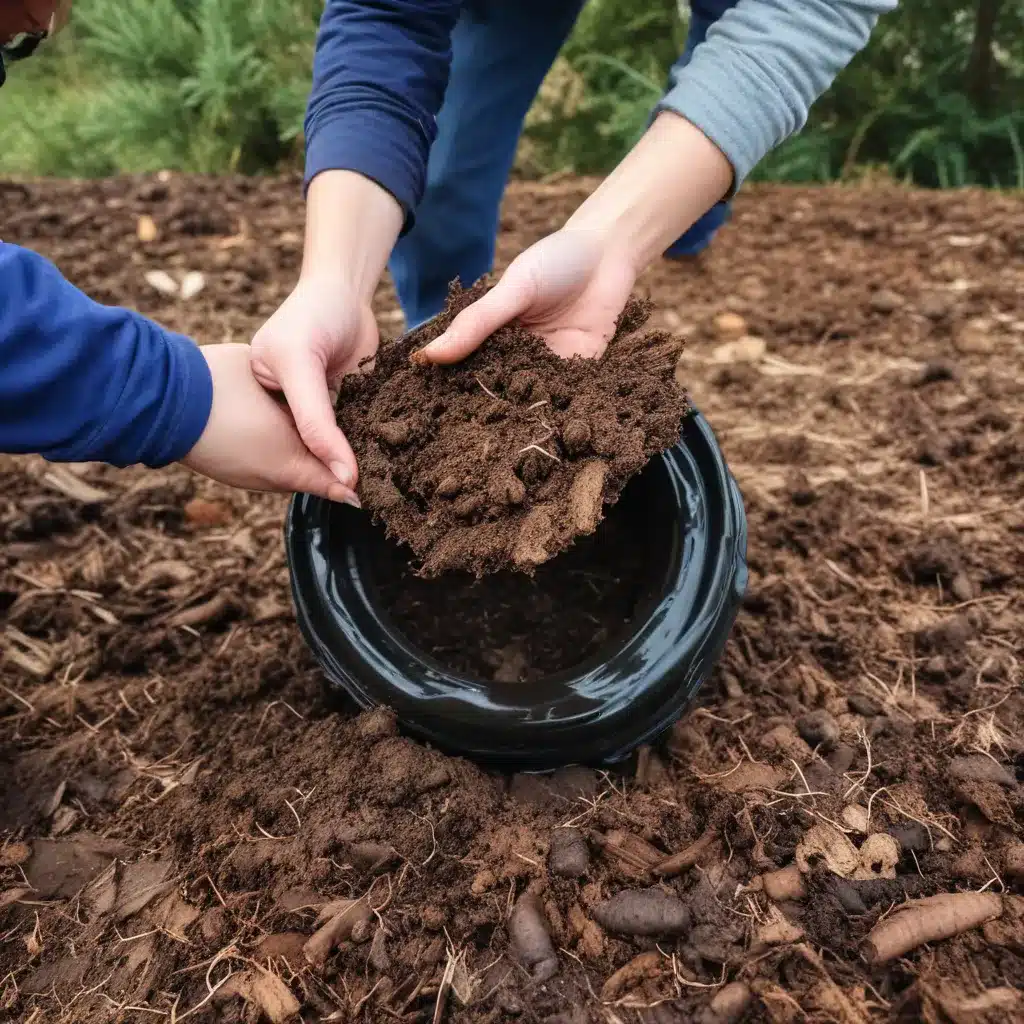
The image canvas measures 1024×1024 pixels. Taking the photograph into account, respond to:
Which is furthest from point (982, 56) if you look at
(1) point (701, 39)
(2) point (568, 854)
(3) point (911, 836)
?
(2) point (568, 854)

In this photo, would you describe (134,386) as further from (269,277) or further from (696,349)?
(269,277)

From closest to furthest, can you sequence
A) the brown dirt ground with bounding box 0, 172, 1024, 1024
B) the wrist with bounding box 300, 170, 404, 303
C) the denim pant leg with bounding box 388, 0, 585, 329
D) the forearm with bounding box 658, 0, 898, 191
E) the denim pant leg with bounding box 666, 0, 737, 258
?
the brown dirt ground with bounding box 0, 172, 1024, 1024 < the forearm with bounding box 658, 0, 898, 191 < the wrist with bounding box 300, 170, 404, 303 < the denim pant leg with bounding box 666, 0, 737, 258 < the denim pant leg with bounding box 388, 0, 585, 329

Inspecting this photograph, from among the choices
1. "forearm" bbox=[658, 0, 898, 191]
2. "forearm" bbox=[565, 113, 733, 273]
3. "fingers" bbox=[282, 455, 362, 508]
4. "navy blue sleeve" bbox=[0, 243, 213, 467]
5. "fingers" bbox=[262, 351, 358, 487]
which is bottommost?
"fingers" bbox=[282, 455, 362, 508]

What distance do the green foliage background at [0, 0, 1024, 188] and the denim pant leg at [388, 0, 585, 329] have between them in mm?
2514

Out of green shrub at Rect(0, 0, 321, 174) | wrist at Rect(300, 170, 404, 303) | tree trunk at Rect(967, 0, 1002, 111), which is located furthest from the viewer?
green shrub at Rect(0, 0, 321, 174)

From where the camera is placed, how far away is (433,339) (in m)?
1.65

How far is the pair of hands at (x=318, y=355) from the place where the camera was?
1.56m

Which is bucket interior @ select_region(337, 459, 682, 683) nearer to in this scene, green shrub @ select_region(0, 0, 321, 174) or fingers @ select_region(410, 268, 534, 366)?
fingers @ select_region(410, 268, 534, 366)

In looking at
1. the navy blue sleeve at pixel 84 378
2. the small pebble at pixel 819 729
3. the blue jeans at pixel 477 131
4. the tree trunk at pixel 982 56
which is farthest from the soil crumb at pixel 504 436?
the tree trunk at pixel 982 56

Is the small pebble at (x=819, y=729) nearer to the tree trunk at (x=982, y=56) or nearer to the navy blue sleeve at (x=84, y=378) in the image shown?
the navy blue sleeve at (x=84, y=378)

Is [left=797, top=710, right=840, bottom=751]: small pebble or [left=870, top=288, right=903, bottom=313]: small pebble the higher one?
[left=870, top=288, right=903, bottom=313]: small pebble

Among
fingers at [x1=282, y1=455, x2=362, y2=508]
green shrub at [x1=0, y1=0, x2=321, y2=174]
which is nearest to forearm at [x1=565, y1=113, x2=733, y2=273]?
fingers at [x1=282, y1=455, x2=362, y2=508]

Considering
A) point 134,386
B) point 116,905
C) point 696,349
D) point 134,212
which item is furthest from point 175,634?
point 134,212

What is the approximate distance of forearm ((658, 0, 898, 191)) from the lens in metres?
1.67
